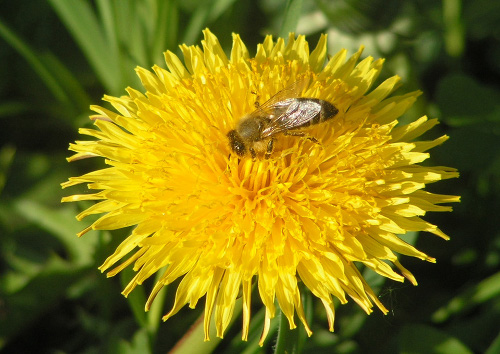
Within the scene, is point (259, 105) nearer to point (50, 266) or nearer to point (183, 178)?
point (183, 178)

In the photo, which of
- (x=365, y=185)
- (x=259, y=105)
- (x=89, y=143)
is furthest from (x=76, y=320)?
(x=365, y=185)

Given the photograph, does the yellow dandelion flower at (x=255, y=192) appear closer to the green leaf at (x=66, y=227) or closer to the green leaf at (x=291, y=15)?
the green leaf at (x=291, y=15)

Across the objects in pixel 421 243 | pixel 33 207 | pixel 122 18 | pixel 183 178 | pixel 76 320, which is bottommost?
pixel 421 243

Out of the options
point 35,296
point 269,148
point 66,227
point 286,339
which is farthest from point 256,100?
point 35,296

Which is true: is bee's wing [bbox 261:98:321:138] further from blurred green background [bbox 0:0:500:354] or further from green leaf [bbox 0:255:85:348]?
green leaf [bbox 0:255:85:348]

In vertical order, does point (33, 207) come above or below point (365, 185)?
above

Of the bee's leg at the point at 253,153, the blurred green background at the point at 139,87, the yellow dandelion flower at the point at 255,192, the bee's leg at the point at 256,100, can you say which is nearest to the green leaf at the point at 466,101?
the blurred green background at the point at 139,87
